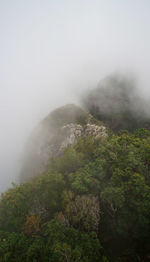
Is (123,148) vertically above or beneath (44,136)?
beneath

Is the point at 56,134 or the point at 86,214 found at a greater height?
the point at 56,134

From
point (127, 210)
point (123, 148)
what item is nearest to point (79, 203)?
point (127, 210)

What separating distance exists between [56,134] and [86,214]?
229 feet

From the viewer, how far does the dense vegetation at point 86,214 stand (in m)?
17.2

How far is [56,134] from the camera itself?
3541 inches

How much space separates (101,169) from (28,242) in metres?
17.9

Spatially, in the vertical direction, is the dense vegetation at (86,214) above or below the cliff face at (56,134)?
below

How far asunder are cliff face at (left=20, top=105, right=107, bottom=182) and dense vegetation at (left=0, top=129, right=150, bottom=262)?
41.3 metres

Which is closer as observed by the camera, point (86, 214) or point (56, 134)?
point (86, 214)

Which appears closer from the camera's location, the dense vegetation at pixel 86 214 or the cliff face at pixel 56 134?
the dense vegetation at pixel 86 214

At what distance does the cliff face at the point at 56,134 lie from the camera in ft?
252

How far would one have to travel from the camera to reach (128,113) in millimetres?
153375

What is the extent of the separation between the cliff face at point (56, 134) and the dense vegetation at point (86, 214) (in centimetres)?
4125

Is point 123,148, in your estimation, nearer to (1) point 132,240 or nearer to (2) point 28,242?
(1) point 132,240
